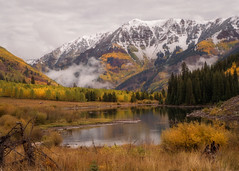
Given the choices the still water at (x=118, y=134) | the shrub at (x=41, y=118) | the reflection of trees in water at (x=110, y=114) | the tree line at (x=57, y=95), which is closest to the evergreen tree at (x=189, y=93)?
the tree line at (x=57, y=95)

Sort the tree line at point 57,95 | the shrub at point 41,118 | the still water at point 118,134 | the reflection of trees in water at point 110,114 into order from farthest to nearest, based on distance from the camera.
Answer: the tree line at point 57,95, the reflection of trees in water at point 110,114, the shrub at point 41,118, the still water at point 118,134

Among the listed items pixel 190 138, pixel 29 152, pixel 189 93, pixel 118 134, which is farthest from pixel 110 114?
pixel 29 152

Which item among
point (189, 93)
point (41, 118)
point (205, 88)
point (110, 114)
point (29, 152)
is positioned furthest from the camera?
point (189, 93)

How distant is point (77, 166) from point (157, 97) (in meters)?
189

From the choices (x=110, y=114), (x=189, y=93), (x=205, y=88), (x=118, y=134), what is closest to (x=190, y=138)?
(x=118, y=134)

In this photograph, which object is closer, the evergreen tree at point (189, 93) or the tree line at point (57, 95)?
the evergreen tree at point (189, 93)

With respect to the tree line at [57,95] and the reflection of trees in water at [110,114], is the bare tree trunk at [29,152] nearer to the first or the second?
the reflection of trees in water at [110,114]

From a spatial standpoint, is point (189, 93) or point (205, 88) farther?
point (189, 93)

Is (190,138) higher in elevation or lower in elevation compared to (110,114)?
higher

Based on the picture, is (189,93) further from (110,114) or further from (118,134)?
(118,134)

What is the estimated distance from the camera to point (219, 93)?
344ft

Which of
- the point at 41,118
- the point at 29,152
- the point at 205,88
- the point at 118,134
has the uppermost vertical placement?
the point at 205,88

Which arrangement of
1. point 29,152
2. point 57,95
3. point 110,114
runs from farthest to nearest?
point 57,95, point 110,114, point 29,152

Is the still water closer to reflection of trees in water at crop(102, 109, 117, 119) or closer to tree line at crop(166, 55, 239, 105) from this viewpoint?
reflection of trees in water at crop(102, 109, 117, 119)
